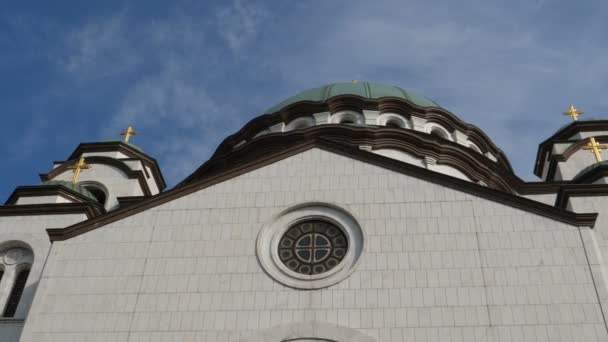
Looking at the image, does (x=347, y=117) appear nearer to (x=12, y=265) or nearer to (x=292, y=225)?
(x=292, y=225)

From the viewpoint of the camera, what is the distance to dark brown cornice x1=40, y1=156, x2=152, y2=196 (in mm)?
24703

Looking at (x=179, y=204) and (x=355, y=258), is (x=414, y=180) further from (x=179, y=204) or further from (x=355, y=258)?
(x=179, y=204)

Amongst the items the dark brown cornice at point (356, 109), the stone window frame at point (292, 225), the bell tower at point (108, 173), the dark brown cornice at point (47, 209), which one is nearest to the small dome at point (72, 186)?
the bell tower at point (108, 173)

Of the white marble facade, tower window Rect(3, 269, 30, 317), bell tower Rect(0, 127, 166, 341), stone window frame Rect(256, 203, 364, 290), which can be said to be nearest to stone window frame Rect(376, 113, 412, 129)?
bell tower Rect(0, 127, 166, 341)

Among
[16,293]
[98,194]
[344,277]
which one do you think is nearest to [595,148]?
[344,277]

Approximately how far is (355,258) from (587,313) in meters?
4.53

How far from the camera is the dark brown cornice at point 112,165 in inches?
973

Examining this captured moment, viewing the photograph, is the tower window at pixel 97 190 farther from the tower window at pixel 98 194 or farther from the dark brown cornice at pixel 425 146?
the dark brown cornice at pixel 425 146

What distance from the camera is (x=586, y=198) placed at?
17500 millimetres

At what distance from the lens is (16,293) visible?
1838 centimetres

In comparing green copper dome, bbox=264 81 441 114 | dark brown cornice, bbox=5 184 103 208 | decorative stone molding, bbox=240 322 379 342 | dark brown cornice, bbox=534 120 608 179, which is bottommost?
decorative stone molding, bbox=240 322 379 342

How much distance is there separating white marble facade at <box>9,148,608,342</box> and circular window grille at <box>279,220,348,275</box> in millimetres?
490

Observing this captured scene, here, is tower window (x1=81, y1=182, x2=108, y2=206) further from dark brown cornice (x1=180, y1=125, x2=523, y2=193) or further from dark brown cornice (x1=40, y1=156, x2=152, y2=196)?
dark brown cornice (x1=180, y1=125, x2=523, y2=193)

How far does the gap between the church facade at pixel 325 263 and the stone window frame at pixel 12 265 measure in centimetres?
6
